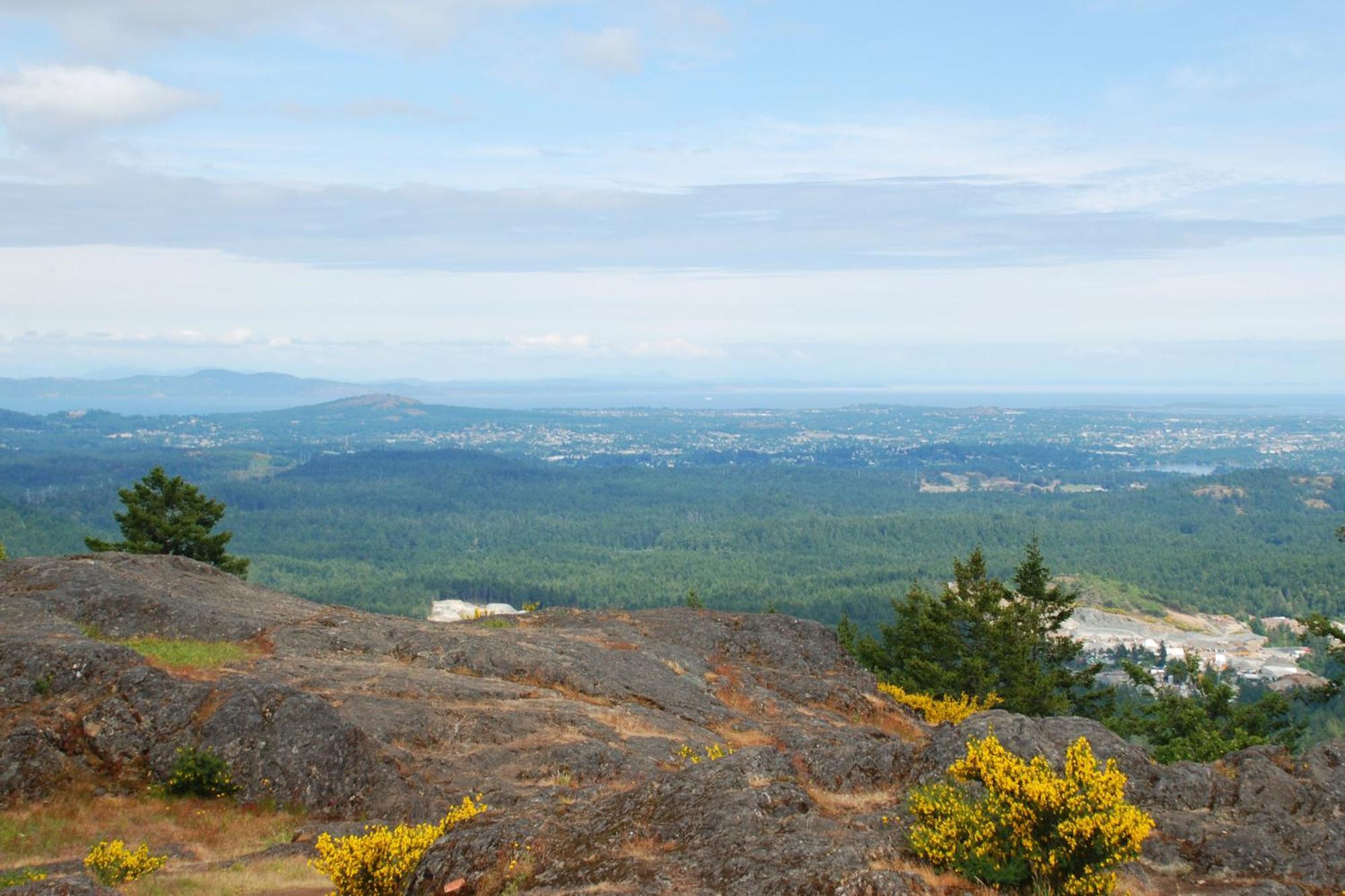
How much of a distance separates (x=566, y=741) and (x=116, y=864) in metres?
9.94

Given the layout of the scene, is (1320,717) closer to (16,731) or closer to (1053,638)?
(1053,638)

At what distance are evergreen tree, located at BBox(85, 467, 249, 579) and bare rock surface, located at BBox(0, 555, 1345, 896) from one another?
66.6 feet

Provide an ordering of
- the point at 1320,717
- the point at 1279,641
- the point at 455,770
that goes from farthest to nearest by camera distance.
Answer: the point at 1279,641, the point at 1320,717, the point at 455,770

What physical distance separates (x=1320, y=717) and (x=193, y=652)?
128 metres

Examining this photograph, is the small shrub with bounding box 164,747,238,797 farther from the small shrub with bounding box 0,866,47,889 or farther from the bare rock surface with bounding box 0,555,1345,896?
the small shrub with bounding box 0,866,47,889

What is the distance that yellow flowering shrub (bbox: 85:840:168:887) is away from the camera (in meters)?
13.1

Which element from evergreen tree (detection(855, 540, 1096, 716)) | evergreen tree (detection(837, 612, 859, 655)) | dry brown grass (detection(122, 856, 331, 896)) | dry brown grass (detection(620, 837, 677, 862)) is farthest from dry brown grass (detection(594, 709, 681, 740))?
evergreen tree (detection(837, 612, 859, 655))

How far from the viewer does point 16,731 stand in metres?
18.2

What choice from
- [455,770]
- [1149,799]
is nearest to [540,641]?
[455,770]

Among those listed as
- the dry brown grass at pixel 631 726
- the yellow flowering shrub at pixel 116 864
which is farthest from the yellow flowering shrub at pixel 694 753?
the yellow flowering shrub at pixel 116 864

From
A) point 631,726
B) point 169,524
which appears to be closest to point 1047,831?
point 631,726

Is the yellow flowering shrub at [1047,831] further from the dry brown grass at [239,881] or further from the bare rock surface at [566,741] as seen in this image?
the dry brown grass at [239,881]

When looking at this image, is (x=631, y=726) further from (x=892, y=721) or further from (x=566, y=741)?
(x=892, y=721)

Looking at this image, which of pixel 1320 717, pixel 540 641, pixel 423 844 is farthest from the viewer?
pixel 1320 717
